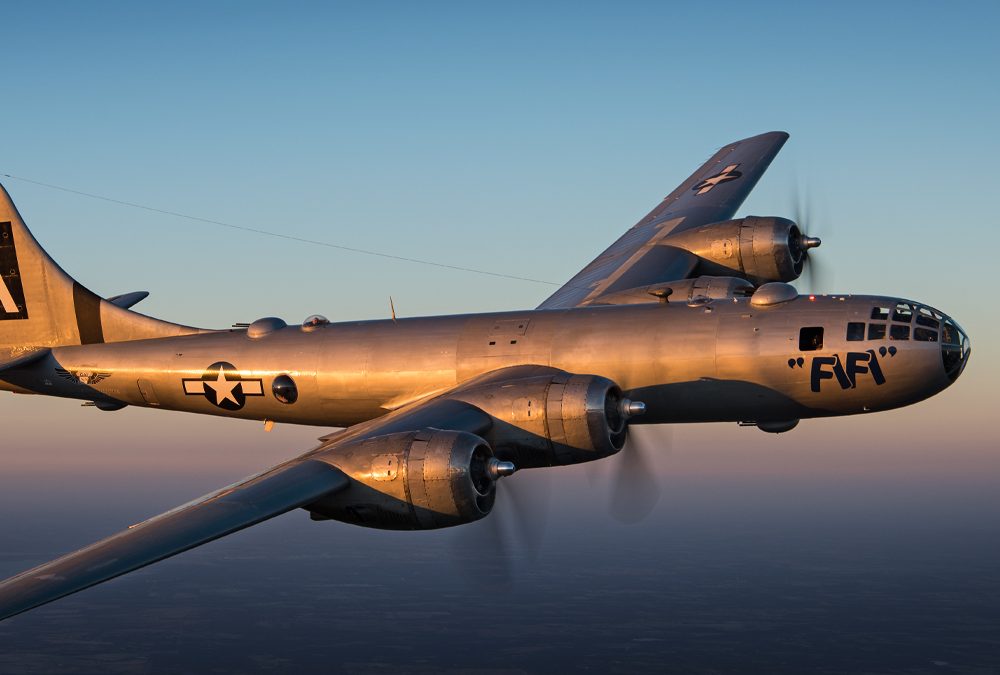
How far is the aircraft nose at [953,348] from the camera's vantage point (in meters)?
27.7

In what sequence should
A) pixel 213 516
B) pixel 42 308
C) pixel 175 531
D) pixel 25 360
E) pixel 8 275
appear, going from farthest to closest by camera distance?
pixel 8 275 < pixel 42 308 < pixel 25 360 < pixel 213 516 < pixel 175 531

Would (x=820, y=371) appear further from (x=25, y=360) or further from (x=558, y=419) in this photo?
(x=25, y=360)

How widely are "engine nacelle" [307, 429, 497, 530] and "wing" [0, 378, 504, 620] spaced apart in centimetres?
53

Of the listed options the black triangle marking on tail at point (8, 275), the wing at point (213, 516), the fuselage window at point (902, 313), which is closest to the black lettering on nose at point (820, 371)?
the fuselage window at point (902, 313)

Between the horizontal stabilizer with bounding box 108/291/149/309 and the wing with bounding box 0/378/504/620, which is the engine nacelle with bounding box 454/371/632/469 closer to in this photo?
the wing with bounding box 0/378/504/620

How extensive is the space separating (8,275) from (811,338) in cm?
2835

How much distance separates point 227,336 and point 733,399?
17.0m

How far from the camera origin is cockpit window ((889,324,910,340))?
91.2 feet

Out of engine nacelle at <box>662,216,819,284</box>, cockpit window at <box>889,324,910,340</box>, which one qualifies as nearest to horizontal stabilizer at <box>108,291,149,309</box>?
engine nacelle at <box>662,216,819,284</box>

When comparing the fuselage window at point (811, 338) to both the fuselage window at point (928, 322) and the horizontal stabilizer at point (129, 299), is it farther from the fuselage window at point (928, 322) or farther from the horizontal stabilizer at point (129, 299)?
the horizontal stabilizer at point (129, 299)

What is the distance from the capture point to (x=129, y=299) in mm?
39406

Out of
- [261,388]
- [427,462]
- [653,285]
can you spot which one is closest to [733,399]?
[653,285]

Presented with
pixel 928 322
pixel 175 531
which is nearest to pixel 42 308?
pixel 175 531

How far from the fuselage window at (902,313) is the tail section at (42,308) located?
77.4 feet
